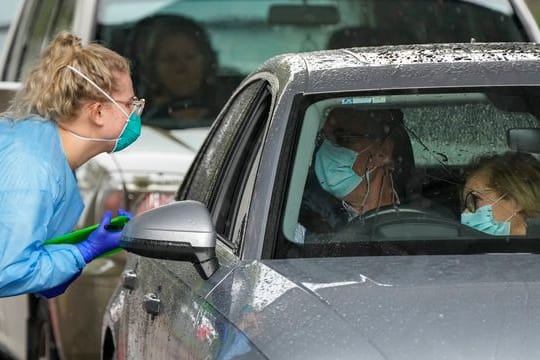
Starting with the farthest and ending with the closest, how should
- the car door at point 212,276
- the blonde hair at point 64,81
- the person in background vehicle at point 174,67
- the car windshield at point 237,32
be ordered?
the car windshield at point 237,32, the person in background vehicle at point 174,67, the blonde hair at point 64,81, the car door at point 212,276

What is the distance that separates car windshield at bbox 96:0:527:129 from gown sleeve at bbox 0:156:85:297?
14.2ft

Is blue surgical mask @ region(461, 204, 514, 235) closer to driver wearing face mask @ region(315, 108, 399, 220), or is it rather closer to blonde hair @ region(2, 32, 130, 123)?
driver wearing face mask @ region(315, 108, 399, 220)

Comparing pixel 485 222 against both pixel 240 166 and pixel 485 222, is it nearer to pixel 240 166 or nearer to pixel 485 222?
pixel 485 222

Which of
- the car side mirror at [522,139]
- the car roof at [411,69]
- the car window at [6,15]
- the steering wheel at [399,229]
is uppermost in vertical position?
the car roof at [411,69]

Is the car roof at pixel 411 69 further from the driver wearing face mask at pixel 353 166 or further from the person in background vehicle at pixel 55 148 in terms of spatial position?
the person in background vehicle at pixel 55 148

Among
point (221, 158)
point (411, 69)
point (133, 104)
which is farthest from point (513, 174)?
point (133, 104)

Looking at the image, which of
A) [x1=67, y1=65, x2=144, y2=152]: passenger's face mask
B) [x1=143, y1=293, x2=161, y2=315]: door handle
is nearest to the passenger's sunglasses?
[x1=143, y1=293, x2=161, y2=315]: door handle

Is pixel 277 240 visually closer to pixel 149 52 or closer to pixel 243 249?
pixel 243 249

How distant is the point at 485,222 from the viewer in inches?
198

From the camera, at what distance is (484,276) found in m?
4.36

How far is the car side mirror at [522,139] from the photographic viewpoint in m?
5.23

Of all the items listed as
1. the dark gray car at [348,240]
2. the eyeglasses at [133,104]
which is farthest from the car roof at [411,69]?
the eyeglasses at [133,104]

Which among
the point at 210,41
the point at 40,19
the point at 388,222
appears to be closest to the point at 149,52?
the point at 210,41

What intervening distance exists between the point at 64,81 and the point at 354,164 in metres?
0.98
